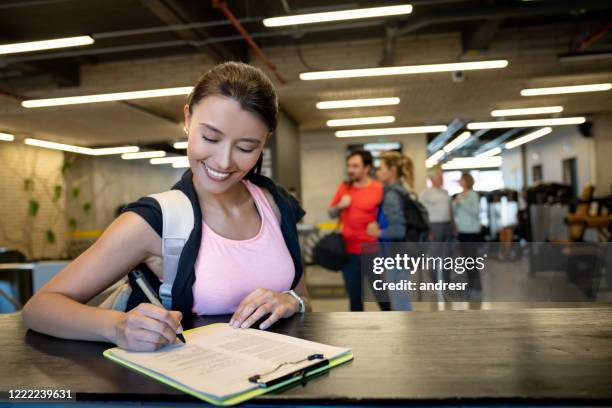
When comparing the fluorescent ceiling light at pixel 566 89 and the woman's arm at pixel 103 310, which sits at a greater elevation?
the fluorescent ceiling light at pixel 566 89

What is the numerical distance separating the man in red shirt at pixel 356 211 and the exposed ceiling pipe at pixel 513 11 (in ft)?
8.70

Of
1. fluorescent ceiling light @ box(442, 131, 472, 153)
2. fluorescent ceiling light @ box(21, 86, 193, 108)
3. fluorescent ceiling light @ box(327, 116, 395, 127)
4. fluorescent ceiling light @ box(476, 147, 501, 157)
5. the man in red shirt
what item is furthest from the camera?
fluorescent ceiling light @ box(476, 147, 501, 157)

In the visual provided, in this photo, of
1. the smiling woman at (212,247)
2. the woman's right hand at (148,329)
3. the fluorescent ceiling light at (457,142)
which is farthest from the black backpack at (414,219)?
the fluorescent ceiling light at (457,142)

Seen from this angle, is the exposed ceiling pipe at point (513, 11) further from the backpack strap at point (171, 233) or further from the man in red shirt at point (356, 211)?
the backpack strap at point (171, 233)

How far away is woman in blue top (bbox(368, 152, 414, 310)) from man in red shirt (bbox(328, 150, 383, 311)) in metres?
0.09

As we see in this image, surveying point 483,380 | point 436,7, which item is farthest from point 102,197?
point 483,380

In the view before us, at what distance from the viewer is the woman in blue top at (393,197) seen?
367 centimetres

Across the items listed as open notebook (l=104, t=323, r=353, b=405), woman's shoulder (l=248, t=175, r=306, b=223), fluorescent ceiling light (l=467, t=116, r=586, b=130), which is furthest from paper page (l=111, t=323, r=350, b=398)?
fluorescent ceiling light (l=467, t=116, r=586, b=130)

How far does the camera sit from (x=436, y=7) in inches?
244

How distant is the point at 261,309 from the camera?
1.01 metres

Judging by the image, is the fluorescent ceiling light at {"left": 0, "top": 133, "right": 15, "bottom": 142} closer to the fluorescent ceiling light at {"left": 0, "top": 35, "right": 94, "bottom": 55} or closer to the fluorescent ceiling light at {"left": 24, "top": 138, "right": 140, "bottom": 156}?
the fluorescent ceiling light at {"left": 24, "top": 138, "right": 140, "bottom": 156}

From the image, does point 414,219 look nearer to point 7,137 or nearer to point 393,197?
point 393,197

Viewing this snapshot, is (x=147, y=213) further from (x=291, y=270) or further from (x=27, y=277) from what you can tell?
(x=27, y=277)

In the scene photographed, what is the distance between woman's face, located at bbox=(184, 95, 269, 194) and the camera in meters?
1.17
